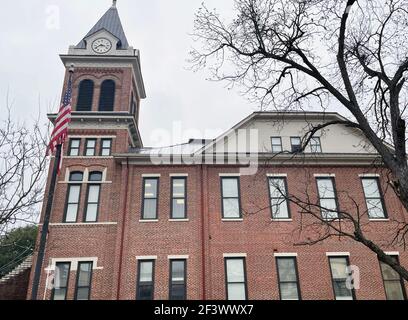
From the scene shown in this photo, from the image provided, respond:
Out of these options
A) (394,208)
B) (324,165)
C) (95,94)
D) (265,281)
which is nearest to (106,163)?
(95,94)

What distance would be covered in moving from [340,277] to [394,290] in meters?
2.55

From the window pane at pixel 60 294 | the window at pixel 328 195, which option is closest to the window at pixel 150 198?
the window pane at pixel 60 294

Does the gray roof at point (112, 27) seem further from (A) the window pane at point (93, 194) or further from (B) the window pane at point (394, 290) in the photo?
(B) the window pane at point (394, 290)

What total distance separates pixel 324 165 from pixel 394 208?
13.7 ft

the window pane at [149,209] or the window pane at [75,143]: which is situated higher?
the window pane at [75,143]

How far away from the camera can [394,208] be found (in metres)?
20.6

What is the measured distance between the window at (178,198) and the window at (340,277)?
7.79 meters

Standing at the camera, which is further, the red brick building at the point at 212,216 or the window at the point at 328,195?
the window at the point at 328,195

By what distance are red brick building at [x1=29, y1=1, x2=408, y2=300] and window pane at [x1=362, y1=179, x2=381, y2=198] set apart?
56 mm

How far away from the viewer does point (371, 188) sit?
2119 centimetres

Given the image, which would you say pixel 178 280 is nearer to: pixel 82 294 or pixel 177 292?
pixel 177 292

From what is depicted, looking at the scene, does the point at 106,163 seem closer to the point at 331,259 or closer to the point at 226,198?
the point at 226,198

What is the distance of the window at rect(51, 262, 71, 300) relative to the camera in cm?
1873

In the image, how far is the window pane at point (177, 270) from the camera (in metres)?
18.9
